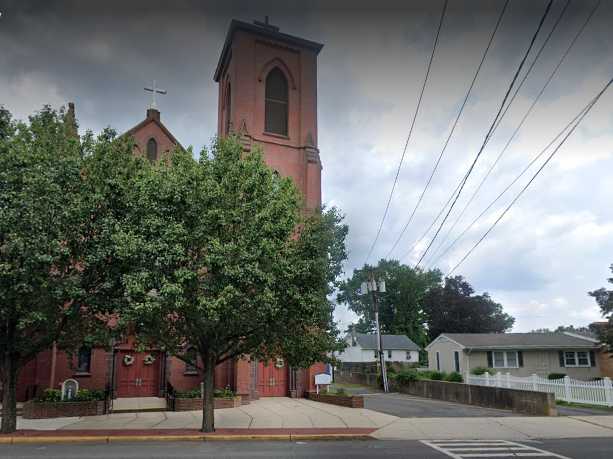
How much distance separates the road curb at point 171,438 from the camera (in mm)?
14312

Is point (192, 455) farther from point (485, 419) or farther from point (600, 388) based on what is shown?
point (600, 388)

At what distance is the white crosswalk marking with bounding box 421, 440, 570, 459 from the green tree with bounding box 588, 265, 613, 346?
12.7 metres

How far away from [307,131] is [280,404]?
1591 cm

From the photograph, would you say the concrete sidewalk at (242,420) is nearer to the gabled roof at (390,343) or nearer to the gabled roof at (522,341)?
the gabled roof at (522,341)

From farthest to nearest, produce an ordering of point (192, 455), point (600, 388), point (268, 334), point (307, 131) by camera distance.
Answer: point (307, 131)
point (600, 388)
point (268, 334)
point (192, 455)

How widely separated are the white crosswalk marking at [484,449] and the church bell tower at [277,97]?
55.5ft

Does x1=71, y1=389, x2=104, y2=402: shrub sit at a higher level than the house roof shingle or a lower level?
lower

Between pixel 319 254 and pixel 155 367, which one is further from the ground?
pixel 319 254

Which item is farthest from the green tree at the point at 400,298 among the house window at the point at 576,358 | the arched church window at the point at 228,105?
the arched church window at the point at 228,105

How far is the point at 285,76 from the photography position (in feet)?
106

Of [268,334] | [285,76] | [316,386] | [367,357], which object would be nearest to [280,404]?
[316,386]

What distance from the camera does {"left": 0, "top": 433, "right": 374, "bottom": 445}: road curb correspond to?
47.0 feet

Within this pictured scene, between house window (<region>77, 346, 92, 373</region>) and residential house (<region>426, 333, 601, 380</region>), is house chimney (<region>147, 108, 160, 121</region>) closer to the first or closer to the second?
house window (<region>77, 346, 92, 373</region>)

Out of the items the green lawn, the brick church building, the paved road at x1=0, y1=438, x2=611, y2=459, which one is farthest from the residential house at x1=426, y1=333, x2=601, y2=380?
the paved road at x1=0, y1=438, x2=611, y2=459
